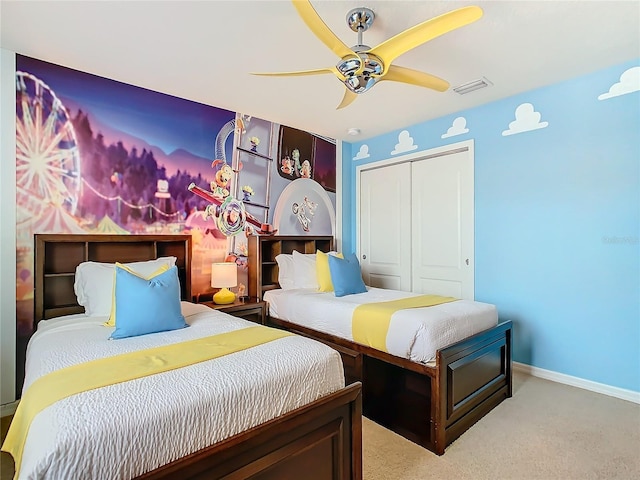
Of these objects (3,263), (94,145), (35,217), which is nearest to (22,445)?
(3,263)

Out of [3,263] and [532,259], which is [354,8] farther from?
[3,263]

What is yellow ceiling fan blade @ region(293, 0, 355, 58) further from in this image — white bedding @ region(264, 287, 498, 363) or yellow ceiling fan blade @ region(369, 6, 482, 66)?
white bedding @ region(264, 287, 498, 363)

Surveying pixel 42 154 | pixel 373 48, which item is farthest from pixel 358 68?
pixel 42 154

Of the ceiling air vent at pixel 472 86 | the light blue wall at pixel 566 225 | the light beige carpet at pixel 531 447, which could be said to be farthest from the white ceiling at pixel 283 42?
the light beige carpet at pixel 531 447

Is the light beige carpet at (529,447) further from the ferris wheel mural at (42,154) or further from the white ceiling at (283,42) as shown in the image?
the white ceiling at (283,42)

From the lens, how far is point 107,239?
286 cm

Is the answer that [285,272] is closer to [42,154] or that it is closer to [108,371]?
[42,154]

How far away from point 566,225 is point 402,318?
6.17 feet

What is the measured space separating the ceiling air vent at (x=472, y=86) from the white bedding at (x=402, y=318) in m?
1.89

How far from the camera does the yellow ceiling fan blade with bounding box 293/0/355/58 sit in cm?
160

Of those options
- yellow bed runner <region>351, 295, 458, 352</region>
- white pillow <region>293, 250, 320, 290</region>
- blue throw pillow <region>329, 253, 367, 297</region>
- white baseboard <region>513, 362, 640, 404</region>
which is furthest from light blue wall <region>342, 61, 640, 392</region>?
white pillow <region>293, 250, 320, 290</region>

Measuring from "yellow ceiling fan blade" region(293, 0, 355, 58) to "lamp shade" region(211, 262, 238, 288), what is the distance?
215 centimetres

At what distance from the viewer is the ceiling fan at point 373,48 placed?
5.36 ft

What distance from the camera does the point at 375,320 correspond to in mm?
2529
